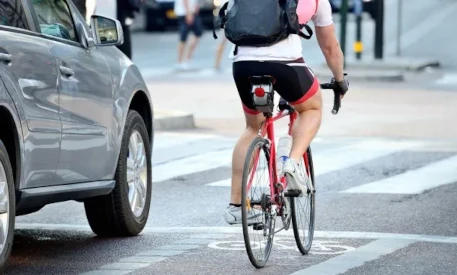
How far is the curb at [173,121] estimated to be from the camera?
1552 centimetres

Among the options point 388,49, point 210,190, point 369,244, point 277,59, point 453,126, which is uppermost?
point 277,59

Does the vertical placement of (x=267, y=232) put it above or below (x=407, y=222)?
above

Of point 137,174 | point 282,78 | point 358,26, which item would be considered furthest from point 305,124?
point 358,26

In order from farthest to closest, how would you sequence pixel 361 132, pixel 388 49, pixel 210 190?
pixel 388 49 < pixel 361 132 < pixel 210 190

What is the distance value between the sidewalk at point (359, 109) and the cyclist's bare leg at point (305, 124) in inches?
289

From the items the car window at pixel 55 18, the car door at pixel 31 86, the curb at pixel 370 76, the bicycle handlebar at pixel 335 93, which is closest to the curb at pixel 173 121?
the curb at pixel 370 76

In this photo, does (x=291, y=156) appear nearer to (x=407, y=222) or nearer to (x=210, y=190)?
(x=407, y=222)

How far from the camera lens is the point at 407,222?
351 inches

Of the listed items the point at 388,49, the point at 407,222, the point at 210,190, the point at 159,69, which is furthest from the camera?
the point at 388,49

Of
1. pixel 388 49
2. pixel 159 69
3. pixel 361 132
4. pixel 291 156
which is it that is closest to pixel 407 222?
pixel 291 156

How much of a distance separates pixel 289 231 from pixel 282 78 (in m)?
1.55

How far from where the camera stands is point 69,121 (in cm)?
729

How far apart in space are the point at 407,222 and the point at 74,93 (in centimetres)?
256

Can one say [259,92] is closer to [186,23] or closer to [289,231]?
[289,231]
